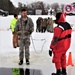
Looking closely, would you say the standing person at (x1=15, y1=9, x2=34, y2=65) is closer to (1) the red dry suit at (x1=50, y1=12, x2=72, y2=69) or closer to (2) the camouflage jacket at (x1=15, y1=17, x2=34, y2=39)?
(2) the camouflage jacket at (x1=15, y1=17, x2=34, y2=39)

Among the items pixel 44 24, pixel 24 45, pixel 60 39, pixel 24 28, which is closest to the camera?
pixel 60 39

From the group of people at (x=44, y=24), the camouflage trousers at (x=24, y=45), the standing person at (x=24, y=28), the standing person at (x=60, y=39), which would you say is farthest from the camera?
the group of people at (x=44, y=24)

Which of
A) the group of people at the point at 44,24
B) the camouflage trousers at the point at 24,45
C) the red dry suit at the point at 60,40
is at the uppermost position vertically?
the red dry suit at the point at 60,40

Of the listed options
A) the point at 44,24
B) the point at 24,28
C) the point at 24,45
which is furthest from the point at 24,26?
the point at 44,24

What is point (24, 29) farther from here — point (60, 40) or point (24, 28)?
point (60, 40)

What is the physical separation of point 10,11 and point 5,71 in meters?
14.7

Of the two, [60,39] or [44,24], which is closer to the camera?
[60,39]

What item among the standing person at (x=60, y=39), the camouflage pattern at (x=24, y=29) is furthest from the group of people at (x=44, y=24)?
the standing person at (x=60, y=39)

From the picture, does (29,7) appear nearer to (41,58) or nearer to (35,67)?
(41,58)

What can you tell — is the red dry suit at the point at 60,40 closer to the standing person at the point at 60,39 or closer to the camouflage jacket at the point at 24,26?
the standing person at the point at 60,39

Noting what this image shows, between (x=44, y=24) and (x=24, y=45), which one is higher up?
(x=24, y=45)

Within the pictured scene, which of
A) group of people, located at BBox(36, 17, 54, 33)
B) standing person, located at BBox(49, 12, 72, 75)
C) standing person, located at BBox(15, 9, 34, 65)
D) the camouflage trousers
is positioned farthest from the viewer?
group of people, located at BBox(36, 17, 54, 33)

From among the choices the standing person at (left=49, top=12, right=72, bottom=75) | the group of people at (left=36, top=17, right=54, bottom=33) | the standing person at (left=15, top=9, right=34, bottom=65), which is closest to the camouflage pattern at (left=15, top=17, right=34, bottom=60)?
the standing person at (left=15, top=9, right=34, bottom=65)

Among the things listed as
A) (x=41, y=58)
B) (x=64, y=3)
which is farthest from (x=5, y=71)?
(x=64, y=3)
